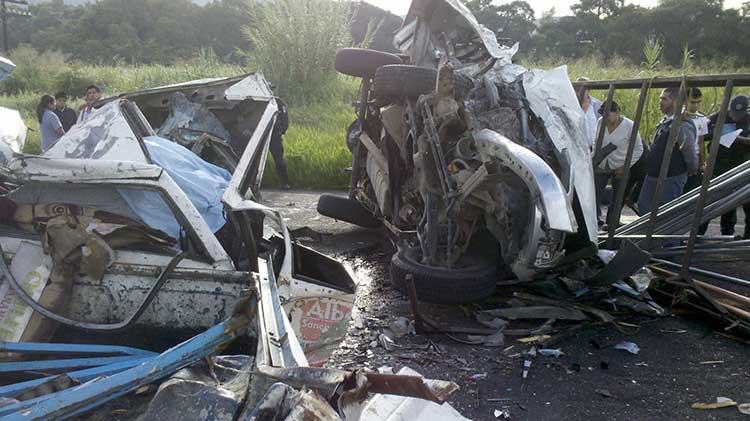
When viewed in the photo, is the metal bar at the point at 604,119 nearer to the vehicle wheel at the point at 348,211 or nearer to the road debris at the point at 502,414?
the vehicle wheel at the point at 348,211

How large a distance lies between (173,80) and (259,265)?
52.0 ft

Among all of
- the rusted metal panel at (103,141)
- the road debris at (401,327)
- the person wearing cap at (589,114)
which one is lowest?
the road debris at (401,327)

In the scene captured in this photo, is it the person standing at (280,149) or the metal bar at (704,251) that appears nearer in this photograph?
the metal bar at (704,251)

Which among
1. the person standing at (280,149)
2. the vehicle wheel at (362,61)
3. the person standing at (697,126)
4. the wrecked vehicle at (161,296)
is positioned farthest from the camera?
the person standing at (280,149)

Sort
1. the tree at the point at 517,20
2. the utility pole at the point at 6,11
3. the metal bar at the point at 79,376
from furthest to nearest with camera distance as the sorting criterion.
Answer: the tree at the point at 517,20 < the utility pole at the point at 6,11 < the metal bar at the point at 79,376

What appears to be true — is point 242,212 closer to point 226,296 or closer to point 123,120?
point 226,296

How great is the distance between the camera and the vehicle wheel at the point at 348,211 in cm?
594

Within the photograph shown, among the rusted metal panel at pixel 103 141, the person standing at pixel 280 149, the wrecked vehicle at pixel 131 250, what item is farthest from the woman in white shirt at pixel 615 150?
the person standing at pixel 280 149

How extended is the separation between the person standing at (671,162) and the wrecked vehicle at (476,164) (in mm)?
1477

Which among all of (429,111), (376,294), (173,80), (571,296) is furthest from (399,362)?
(173,80)

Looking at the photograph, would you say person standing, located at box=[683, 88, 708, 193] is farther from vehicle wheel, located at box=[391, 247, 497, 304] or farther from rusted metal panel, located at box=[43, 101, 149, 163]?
rusted metal panel, located at box=[43, 101, 149, 163]

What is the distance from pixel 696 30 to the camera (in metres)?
23.6

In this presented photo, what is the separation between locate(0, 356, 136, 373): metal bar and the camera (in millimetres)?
2098

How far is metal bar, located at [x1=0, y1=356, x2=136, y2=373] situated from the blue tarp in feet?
2.42
